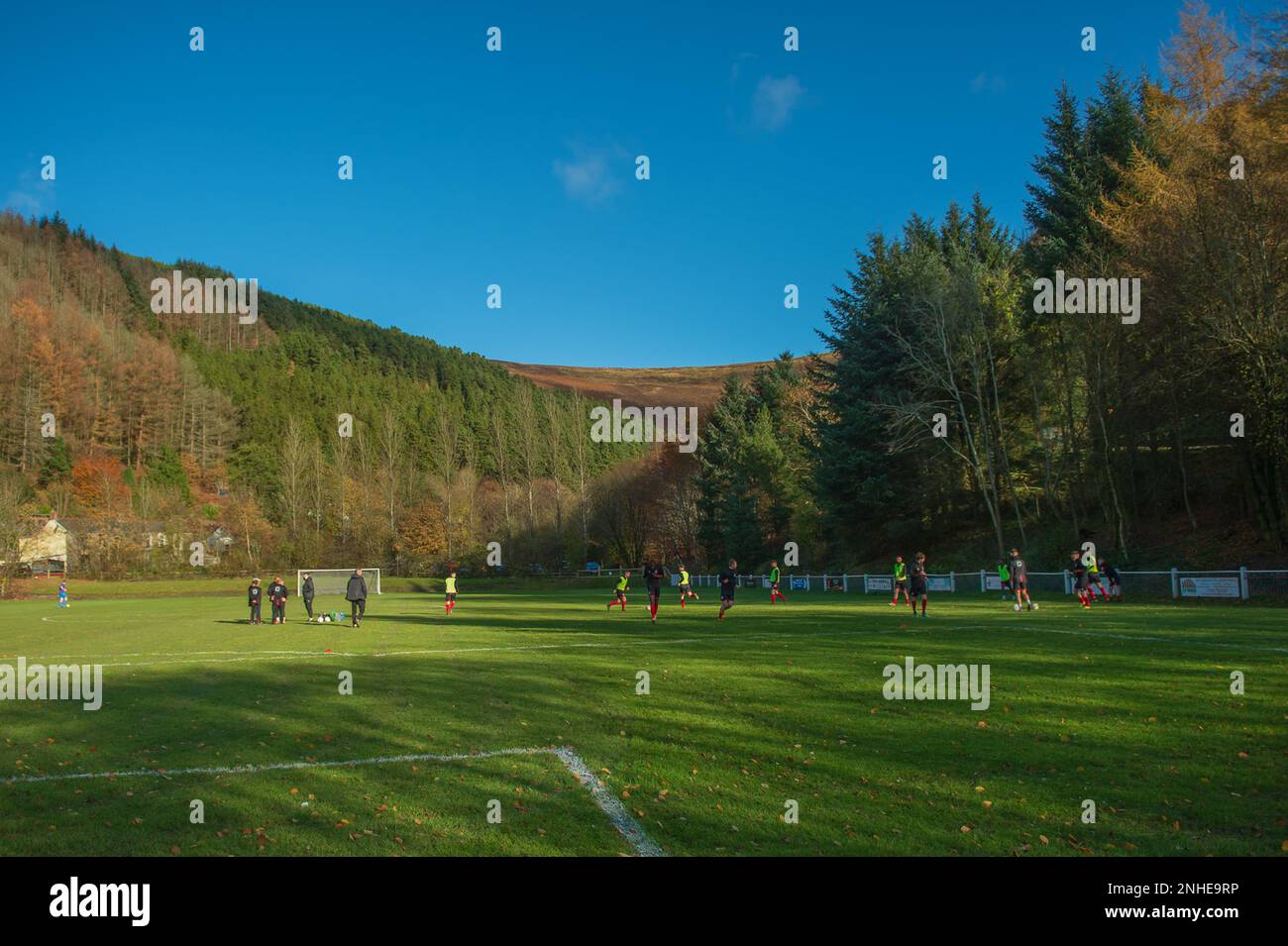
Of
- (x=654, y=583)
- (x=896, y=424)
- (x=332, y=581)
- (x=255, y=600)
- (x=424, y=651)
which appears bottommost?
(x=332, y=581)

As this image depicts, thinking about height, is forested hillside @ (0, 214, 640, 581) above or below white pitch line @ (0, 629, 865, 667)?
above

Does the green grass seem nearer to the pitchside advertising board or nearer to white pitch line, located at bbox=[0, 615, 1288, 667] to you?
white pitch line, located at bbox=[0, 615, 1288, 667]

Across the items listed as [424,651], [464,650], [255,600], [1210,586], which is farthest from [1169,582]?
[255,600]

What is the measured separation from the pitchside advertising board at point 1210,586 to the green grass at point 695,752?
10.8 metres

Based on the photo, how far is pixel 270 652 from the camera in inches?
786

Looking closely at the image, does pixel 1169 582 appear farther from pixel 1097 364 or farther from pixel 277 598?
pixel 277 598

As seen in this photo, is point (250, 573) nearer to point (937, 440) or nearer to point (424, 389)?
point (937, 440)

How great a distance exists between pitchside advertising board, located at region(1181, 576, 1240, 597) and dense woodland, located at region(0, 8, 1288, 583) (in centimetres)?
347

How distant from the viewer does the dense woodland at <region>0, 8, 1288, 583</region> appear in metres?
29.6

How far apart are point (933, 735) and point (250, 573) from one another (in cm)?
7984

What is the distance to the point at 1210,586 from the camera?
27.0m

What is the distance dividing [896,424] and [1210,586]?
56.9ft

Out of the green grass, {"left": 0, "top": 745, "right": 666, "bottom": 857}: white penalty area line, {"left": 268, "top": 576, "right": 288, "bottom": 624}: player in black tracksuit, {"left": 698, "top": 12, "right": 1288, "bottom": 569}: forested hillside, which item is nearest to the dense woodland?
{"left": 698, "top": 12, "right": 1288, "bottom": 569}: forested hillside
